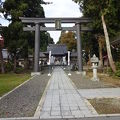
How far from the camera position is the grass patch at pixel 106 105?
10680 mm

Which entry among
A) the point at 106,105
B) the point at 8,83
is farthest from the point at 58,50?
the point at 106,105

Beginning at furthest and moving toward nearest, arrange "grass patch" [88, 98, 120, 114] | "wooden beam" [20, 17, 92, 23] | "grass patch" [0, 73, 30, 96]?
1. "wooden beam" [20, 17, 92, 23]
2. "grass patch" [0, 73, 30, 96]
3. "grass patch" [88, 98, 120, 114]

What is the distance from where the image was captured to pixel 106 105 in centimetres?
1185

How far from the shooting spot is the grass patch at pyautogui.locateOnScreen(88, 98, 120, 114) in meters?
10.7

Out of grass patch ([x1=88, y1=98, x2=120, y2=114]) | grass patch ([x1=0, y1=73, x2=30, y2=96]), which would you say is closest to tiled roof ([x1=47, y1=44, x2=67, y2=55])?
grass patch ([x1=0, y1=73, x2=30, y2=96])

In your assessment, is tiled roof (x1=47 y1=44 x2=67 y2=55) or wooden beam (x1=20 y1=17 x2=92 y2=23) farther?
tiled roof (x1=47 y1=44 x2=67 y2=55)

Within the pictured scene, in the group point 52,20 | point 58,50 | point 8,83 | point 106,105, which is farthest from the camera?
point 58,50

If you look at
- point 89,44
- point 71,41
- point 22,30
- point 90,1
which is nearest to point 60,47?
point 71,41

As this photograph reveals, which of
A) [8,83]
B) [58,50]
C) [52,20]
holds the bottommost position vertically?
[8,83]

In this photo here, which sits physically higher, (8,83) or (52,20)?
(52,20)

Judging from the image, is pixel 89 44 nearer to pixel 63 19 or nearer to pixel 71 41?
pixel 63 19

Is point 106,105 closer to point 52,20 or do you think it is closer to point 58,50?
point 52,20

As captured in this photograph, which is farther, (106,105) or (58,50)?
(58,50)

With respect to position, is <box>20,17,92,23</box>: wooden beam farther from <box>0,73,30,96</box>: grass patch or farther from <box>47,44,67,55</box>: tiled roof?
<box>47,44,67,55</box>: tiled roof
